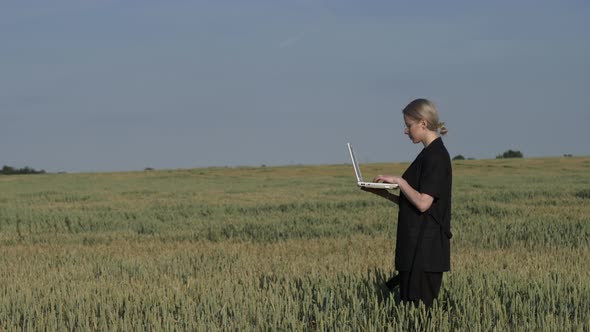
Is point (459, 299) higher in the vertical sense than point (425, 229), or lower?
lower

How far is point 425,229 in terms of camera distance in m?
5.16

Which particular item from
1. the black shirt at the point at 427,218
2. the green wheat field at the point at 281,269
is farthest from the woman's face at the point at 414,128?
the green wheat field at the point at 281,269

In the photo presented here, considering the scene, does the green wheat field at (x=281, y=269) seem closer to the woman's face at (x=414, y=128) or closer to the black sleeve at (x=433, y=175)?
the black sleeve at (x=433, y=175)

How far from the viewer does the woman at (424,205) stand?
5.07 m

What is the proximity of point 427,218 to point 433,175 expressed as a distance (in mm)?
319

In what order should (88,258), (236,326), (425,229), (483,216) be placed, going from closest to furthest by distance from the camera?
(425,229), (236,326), (88,258), (483,216)

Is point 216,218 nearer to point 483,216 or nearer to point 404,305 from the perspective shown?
point 483,216

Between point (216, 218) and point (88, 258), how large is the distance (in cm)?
763

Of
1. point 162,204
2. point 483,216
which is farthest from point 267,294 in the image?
point 162,204

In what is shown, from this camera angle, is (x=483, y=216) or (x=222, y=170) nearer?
(x=483, y=216)

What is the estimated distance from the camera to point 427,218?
5.16 m

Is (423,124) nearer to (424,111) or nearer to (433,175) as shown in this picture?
(424,111)

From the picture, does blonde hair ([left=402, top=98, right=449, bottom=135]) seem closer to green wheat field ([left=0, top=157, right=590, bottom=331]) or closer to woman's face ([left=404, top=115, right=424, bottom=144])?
woman's face ([left=404, top=115, right=424, bottom=144])

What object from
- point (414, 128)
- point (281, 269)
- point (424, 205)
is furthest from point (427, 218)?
point (281, 269)
